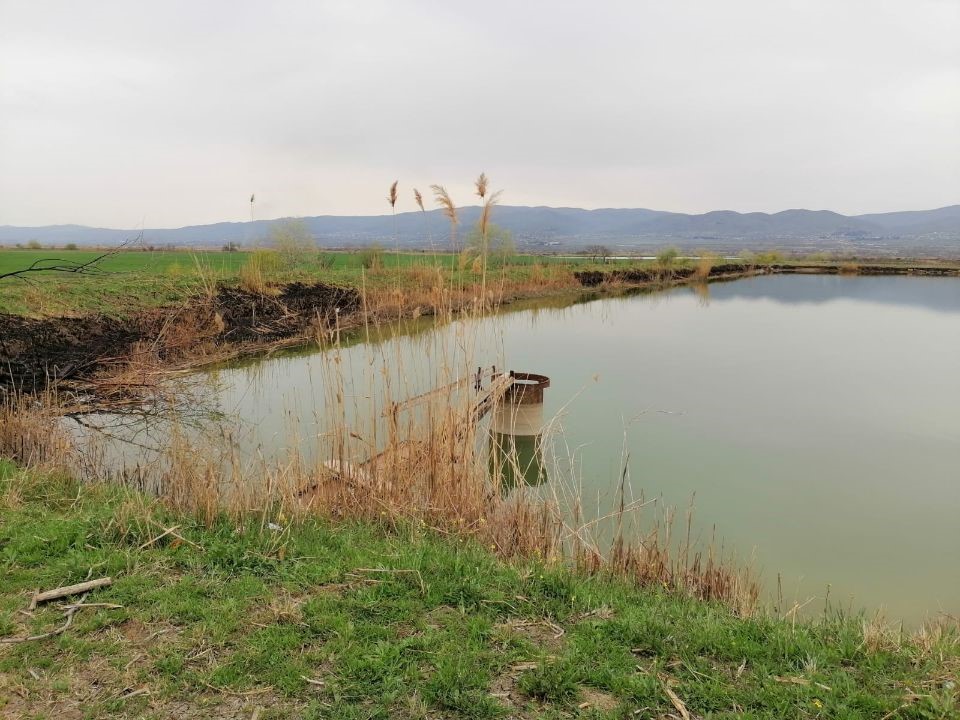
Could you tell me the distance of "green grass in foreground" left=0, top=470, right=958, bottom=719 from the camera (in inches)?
84.0

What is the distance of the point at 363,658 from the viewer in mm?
2340

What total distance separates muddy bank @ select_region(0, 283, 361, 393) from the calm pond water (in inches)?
53.5

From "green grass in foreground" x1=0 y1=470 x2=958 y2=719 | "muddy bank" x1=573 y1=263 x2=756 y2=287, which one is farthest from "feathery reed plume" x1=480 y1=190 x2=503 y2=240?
"muddy bank" x1=573 y1=263 x2=756 y2=287

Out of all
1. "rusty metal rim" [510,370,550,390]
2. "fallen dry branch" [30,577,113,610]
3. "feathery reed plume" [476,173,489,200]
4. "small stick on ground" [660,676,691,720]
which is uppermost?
"feathery reed plume" [476,173,489,200]

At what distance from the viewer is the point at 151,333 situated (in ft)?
37.5

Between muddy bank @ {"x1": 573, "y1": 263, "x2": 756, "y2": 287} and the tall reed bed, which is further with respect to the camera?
muddy bank @ {"x1": 573, "y1": 263, "x2": 756, "y2": 287}

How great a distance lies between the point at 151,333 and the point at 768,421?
35.2 feet

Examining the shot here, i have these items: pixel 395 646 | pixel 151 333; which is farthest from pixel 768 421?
pixel 151 333

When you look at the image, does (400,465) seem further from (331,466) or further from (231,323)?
(231,323)

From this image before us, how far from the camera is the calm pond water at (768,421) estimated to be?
501 cm

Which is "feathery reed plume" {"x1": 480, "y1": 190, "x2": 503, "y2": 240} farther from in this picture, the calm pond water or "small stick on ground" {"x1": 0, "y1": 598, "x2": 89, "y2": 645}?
"small stick on ground" {"x1": 0, "y1": 598, "x2": 89, "y2": 645}

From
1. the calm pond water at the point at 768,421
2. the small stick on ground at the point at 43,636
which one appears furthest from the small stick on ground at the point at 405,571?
the calm pond water at the point at 768,421

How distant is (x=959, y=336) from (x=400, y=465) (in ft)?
62.3

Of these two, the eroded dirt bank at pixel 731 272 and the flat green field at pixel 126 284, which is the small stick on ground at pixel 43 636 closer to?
the flat green field at pixel 126 284
